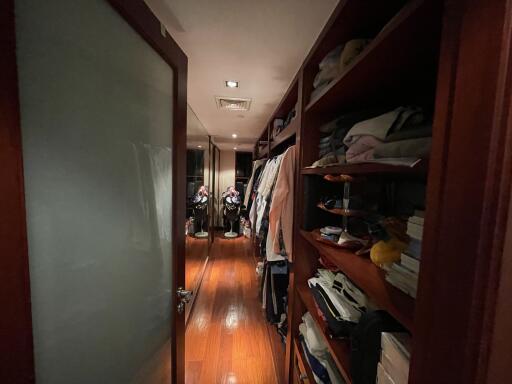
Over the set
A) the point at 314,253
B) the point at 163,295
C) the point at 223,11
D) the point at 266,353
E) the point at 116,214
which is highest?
the point at 223,11

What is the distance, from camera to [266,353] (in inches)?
71.1

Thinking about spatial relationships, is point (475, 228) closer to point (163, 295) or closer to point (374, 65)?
point (374, 65)

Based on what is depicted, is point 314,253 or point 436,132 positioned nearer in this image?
point 436,132

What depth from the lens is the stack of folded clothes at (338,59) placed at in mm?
804

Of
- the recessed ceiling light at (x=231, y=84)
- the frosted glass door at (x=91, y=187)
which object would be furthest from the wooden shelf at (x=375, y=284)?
the recessed ceiling light at (x=231, y=84)

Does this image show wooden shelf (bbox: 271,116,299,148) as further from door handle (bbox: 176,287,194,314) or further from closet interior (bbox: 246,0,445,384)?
door handle (bbox: 176,287,194,314)

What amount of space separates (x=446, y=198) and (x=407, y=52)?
0.48 m

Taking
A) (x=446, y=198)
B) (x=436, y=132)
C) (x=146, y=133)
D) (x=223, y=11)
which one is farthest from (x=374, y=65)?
(x=146, y=133)

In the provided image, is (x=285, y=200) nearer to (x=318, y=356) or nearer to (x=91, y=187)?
(x=318, y=356)

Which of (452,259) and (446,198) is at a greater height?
(446,198)

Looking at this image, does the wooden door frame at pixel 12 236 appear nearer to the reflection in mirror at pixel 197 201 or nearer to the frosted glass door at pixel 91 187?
the frosted glass door at pixel 91 187

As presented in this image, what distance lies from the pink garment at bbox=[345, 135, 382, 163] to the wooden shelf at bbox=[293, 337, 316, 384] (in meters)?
1.09

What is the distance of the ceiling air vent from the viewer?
6.48 ft

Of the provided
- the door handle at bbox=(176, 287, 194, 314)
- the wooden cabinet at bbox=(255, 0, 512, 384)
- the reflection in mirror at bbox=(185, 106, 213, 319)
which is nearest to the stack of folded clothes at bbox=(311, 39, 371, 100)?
the wooden cabinet at bbox=(255, 0, 512, 384)
